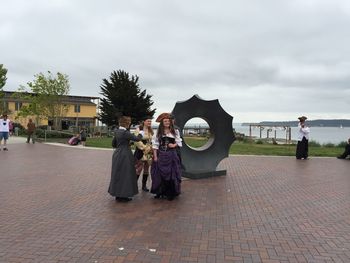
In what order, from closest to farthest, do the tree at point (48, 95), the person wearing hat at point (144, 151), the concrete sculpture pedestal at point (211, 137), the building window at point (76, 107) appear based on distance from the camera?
the person wearing hat at point (144, 151) → the concrete sculpture pedestal at point (211, 137) → the tree at point (48, 95) → the building window at point (76, 107)

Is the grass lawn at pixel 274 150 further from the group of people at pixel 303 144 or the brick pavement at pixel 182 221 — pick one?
the brick pavement at pixel 182 221

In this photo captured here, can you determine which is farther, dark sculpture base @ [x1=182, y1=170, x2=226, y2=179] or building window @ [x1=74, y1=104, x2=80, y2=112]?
building window @ [x1=74, y1=104, x2=80, y2=112]

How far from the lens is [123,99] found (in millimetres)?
43188

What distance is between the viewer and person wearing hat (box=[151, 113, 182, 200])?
25.1ft

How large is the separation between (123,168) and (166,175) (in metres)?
0.83

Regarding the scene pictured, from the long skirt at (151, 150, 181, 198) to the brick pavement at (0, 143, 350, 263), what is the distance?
25 cm

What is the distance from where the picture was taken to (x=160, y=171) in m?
7.69

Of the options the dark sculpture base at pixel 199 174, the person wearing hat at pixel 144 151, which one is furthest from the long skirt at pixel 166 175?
the dark sculpture base at pixel 199 174

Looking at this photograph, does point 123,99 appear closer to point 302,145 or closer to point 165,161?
point 302,145

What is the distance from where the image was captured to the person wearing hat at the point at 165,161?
7.64 metres

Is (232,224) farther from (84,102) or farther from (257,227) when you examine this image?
(84,102)

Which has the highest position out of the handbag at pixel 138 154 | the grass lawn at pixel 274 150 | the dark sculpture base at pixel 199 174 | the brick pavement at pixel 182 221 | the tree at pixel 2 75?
the tree at pixel 2 75

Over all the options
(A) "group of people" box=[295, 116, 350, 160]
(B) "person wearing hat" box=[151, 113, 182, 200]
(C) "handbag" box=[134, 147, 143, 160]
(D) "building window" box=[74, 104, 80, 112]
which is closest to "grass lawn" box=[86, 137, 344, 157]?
(A) "group of people" box=[295, 116, 350, 160]

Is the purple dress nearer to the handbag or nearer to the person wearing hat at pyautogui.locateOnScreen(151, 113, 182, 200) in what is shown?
the person wearing hat at pyautogui.locateOnScreen(151, 113, 182, 200)
